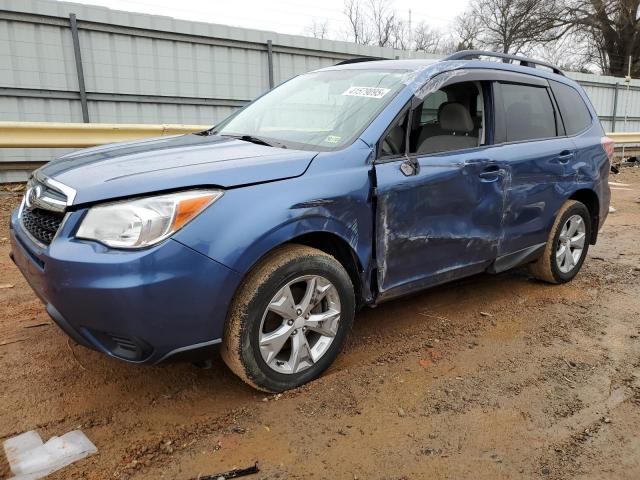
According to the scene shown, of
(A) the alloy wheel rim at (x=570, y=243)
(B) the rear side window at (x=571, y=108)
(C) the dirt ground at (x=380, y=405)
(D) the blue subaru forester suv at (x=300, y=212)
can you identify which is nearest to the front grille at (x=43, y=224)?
(D) the blue subaru forester suv at (x=300, y=212)

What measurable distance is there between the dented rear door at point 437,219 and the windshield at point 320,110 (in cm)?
35

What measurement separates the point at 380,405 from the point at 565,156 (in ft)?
9.20

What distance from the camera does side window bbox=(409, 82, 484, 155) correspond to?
3.43 metres

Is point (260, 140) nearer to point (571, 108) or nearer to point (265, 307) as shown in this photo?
point (265, 307)

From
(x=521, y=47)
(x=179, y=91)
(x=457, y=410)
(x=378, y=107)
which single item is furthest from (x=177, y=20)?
(x=521, y=47)

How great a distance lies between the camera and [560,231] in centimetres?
449

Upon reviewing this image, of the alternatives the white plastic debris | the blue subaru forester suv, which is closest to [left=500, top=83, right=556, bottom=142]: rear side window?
the blue subaru forester suv

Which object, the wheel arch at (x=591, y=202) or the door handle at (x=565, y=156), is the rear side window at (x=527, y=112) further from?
the wheel arch at (x=591, y=202)

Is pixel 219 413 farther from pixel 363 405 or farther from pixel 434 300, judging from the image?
pixel 434 300

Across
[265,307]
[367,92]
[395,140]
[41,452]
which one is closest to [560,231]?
[395,140]

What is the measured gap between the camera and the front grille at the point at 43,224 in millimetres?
2482

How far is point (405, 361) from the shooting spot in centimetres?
323

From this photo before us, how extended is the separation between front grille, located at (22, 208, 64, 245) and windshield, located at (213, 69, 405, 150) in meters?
1.28

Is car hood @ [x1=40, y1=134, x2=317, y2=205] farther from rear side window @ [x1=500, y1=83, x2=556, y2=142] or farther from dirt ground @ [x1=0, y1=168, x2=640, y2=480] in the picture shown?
rear side window @ [x1=500, y1=83, x2=556, y2=142]
